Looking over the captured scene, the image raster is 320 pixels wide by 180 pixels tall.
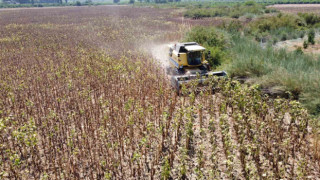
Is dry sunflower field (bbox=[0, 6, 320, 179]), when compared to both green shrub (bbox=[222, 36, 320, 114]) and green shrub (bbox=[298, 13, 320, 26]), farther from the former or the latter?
green shrub (bbox=[298, 13, 320, 26])

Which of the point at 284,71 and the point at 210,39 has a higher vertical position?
the point at 210,39

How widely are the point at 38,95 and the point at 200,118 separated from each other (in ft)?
25.0

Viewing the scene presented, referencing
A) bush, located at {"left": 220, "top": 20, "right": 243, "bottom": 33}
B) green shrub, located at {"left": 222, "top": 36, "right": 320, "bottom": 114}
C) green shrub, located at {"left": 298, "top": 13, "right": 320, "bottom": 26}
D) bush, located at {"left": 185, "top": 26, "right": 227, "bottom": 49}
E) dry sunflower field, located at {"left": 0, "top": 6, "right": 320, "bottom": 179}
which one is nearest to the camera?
dry sunflower field, located at {"left": 0, "top": 6, "right": 320, "bottom": 179}

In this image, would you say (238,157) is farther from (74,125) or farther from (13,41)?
(13,41)

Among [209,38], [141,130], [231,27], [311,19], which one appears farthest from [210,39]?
[311,19]

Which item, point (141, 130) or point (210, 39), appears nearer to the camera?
point (141, 130)

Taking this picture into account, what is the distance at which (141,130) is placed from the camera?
8.38m

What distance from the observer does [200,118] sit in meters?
8.83

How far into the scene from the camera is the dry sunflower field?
6.48 metres

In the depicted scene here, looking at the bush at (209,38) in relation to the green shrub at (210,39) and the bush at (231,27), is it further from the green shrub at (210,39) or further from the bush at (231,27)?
the bush at (231,27)

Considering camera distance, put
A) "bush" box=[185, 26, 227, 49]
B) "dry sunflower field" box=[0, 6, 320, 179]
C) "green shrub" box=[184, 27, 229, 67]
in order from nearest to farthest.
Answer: "dry sunflower field" box=[0, 6, 320, 179]
"green shrub" box=[184, 27, 229, 67]
"bush" box=[185, 26, 227, 49]

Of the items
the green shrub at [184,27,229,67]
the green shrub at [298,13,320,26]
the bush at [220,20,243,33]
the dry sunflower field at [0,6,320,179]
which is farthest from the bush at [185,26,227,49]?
the green shrub at [298,13,320,26]

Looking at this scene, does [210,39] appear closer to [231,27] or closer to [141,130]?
[231,27]

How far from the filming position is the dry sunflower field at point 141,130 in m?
6.48
